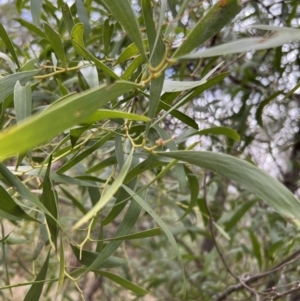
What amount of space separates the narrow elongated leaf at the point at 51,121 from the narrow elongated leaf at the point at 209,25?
0.06 meters

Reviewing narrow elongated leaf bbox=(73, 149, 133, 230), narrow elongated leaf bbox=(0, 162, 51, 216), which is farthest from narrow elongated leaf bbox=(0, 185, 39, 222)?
narrow elongated leaf bbox=(73, 149, 133, 230)

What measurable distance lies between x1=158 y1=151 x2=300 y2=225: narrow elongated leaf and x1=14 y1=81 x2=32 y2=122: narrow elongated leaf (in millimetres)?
154

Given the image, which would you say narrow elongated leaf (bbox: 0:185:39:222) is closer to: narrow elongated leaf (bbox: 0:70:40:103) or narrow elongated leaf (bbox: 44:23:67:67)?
narrow elongated leaf (bbox: 0:70:40:103)

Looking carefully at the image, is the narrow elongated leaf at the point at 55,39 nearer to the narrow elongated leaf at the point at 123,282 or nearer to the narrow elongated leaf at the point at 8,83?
the narrow elongated leaf at the point at 8,83

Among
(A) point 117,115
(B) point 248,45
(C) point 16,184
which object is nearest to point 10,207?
(C) point 16,184

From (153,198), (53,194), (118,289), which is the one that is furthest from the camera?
(118,289)

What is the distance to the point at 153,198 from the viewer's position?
1194mm

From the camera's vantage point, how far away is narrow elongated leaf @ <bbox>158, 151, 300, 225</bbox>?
1.07 ft

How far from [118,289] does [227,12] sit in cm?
144

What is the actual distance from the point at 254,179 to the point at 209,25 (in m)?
0.11

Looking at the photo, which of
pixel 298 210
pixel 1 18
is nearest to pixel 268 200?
pixel 298 210

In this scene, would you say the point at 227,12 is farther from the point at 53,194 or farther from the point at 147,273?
the point at 147,273

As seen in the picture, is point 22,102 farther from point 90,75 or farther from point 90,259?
point 90,259

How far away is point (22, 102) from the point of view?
0.44 metres
